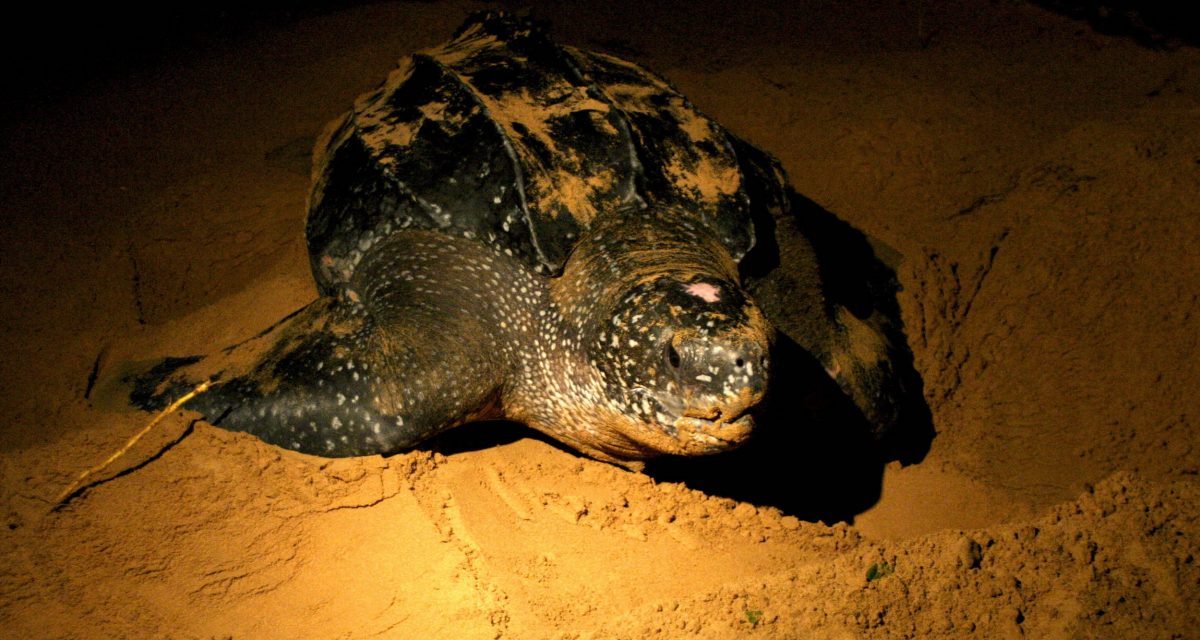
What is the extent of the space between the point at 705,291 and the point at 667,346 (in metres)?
0.21

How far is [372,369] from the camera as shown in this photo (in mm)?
2176

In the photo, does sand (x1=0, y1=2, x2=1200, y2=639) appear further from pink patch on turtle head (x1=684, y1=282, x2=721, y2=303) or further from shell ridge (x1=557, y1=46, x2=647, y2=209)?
shell ridge (x1=557, y1=46, x2=647, y2=209)

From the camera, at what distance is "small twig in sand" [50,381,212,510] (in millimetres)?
1752

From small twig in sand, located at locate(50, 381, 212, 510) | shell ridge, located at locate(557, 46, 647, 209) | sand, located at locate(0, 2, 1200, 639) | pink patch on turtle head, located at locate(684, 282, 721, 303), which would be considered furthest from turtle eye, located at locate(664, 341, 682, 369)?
small twig in sand, located at locate(50, 381, 212, 510)

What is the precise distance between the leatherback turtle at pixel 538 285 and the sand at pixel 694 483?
207mm

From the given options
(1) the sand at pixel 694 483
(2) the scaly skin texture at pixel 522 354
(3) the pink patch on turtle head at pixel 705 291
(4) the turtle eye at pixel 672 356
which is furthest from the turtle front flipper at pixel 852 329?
(4) the turtle eye at pixel 672 356

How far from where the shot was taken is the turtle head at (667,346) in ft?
5.96

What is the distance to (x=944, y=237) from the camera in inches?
141

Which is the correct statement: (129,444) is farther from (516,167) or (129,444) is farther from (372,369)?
(516,167)

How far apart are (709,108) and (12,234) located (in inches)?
145

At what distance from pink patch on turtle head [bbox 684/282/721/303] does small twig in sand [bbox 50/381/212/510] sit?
63.3 inches

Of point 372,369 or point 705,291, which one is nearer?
point 705,291

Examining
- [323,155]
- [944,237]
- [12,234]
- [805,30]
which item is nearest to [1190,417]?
[944,237]

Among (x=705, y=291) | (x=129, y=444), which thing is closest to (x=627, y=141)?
(x=705, y=291)
